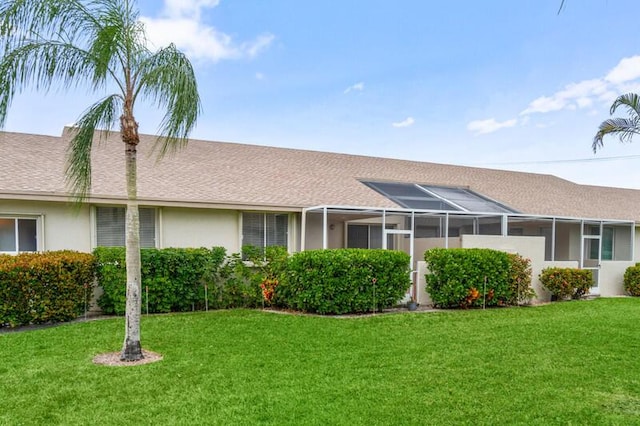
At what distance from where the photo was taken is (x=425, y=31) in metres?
13.8

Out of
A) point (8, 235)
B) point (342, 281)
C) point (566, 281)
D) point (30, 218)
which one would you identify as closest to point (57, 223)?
point (30, 218)

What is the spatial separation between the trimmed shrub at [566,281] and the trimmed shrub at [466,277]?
84.2 inches

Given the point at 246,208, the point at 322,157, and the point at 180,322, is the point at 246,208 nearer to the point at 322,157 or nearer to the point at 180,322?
the point at 180,322

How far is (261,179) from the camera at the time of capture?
46.2 ft

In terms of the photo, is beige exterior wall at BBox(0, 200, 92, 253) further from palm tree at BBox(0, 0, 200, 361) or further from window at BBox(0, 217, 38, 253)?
palm tree at BBox(0, 0, 200, 361)

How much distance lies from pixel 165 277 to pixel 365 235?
7.56 metres

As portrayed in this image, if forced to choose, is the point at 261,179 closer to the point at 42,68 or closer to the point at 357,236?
the point at 357,236

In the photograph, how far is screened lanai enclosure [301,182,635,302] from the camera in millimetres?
13133

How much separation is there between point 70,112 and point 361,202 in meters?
8.31

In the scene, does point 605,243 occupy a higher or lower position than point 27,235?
lower

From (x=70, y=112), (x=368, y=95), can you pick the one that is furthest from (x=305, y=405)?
(x=368, y=95)

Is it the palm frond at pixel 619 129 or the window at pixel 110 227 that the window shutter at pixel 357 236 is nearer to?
the window at pixel 110 227

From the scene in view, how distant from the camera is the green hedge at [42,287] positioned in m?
8.76

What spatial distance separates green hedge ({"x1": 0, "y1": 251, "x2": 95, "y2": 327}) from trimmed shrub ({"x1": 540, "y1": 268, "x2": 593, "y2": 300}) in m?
12.3
